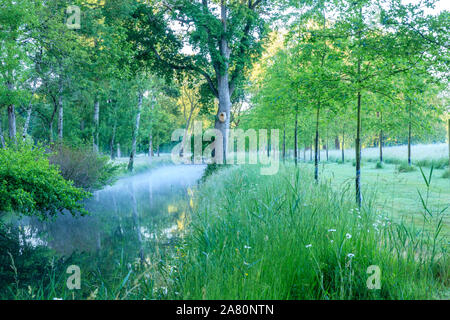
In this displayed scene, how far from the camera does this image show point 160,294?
2.92 meters

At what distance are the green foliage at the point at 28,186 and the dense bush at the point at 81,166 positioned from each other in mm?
4375

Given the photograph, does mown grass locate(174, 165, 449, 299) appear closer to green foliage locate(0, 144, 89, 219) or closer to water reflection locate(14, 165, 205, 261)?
water reflection locate(14, 165, 205, 261)

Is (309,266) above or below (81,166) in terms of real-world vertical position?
below

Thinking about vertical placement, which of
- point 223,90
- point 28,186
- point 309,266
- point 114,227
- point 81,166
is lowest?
point 114,227

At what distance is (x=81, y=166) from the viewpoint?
39.3ft

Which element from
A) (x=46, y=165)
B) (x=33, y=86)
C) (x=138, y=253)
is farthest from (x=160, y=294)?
(x=33, y=86)

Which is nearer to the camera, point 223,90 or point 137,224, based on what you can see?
point 137,224

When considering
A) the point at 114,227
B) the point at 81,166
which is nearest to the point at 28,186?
the point at 114,227

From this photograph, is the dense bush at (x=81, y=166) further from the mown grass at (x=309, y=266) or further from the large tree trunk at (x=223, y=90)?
the mown grass at (x=309, y=266)

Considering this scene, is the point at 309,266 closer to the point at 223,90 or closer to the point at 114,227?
the point at 114,227

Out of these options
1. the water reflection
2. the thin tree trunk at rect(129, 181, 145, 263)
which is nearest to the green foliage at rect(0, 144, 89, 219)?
the water reflection

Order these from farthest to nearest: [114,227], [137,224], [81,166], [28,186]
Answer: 1. [81,166]
2. [137,224]
3. [114,227]
4. [28,186]

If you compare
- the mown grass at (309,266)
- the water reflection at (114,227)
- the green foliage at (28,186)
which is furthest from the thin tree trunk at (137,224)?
the mown grass at (309,266)

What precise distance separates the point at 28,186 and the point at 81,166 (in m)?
5.71
